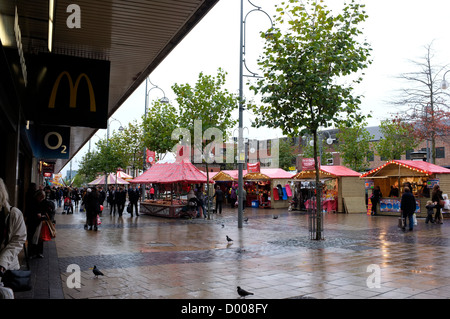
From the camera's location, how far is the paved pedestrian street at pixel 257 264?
249 inches

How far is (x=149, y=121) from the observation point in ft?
96.1

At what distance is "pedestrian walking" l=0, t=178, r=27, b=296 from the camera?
3.79 m

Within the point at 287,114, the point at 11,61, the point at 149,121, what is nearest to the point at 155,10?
the point at 11,61

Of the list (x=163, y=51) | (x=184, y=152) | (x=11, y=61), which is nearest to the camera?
(x=11, y=61)

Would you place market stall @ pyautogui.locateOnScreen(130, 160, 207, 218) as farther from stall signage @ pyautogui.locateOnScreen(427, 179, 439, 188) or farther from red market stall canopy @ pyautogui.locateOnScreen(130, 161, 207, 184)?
stall signage @ pyautogui.locateOnScreen(427, 179, 439, 188)

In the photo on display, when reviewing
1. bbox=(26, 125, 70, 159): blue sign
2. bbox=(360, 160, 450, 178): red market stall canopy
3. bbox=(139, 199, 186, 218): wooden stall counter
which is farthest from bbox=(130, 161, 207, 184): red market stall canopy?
bbox=(360, 160, 450, 178): red market stall canopy

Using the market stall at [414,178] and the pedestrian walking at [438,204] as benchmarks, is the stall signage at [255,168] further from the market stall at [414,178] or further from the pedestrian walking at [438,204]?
the pedestrian walking at [438,204]

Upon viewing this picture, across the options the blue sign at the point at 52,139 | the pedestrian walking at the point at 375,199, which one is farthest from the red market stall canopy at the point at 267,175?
the blue sign at the point at 52,139

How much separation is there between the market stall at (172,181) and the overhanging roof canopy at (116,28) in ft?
49.5

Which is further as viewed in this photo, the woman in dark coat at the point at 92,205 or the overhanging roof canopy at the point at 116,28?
the woman in dark coat at the point at 92,205

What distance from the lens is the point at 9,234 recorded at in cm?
386

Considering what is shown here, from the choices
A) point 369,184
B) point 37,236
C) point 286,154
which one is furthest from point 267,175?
point 286,154
